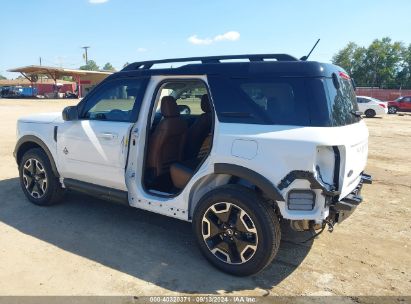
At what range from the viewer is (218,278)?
3.48 metres

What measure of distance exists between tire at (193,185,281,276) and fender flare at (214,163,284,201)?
0.48 ft

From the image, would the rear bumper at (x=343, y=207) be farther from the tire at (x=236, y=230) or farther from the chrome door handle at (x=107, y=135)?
the chrome door handle at (x=107, y=135)

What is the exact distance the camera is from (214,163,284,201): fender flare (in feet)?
10.4

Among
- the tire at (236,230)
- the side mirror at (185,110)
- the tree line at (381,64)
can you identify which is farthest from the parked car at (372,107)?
the tree line at (381,64)

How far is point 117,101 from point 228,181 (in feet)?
5.71

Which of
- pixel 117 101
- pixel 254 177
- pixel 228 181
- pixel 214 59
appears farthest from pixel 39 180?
pixel 254 177

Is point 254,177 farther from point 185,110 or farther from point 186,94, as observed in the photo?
point 185,110

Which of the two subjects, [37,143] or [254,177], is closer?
[254,177]

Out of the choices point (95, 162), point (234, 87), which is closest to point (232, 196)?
point (234, 87)

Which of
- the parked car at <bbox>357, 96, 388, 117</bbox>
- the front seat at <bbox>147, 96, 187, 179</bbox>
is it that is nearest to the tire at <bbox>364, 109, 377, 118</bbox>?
the parked car at <bbox>357, 96, 388, 117</bbox>

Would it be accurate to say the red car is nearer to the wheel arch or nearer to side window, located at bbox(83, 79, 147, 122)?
side window, located at bbox(83, 79, 147, 122)

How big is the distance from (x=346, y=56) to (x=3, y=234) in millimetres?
93120

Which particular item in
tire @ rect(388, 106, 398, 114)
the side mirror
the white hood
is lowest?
tire @ rect(388, 106, 398, 114)

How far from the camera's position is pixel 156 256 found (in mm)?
3879
